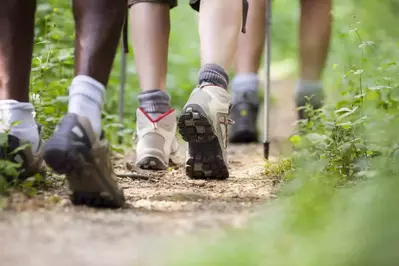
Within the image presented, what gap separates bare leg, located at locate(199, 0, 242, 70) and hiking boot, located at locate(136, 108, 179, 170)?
0.48m

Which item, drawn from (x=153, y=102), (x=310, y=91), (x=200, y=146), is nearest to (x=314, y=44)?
(x=310, y=91)

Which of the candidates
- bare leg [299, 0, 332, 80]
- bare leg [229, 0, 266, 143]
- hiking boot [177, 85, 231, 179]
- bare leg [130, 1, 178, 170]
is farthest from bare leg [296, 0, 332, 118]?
hiking boot [177, 85, 231, 179]

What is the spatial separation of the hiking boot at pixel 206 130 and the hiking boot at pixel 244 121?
168 cm

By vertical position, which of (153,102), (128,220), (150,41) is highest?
(150,41)

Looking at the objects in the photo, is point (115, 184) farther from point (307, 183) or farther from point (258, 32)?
point (258, 32)

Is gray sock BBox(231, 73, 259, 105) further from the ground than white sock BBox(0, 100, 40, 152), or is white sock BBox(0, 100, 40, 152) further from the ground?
gray sock BBox(231, 73, 259, 105)

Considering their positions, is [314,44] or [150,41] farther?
[314,44]

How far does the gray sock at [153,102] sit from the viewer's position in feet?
9.18

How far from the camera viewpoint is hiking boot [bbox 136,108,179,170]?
2.76 m

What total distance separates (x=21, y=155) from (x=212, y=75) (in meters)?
0.70

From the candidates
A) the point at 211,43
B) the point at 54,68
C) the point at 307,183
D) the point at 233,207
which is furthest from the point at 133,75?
the point at 307,183

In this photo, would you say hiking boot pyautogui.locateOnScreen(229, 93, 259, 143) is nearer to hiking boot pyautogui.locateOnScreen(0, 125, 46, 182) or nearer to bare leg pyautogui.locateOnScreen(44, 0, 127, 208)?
hiking boot pyautogui.locateOnScreen(0, 125, 46, 182)

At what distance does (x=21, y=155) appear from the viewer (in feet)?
6.56

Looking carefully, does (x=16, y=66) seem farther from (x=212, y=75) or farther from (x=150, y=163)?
(x=150, y=163)
